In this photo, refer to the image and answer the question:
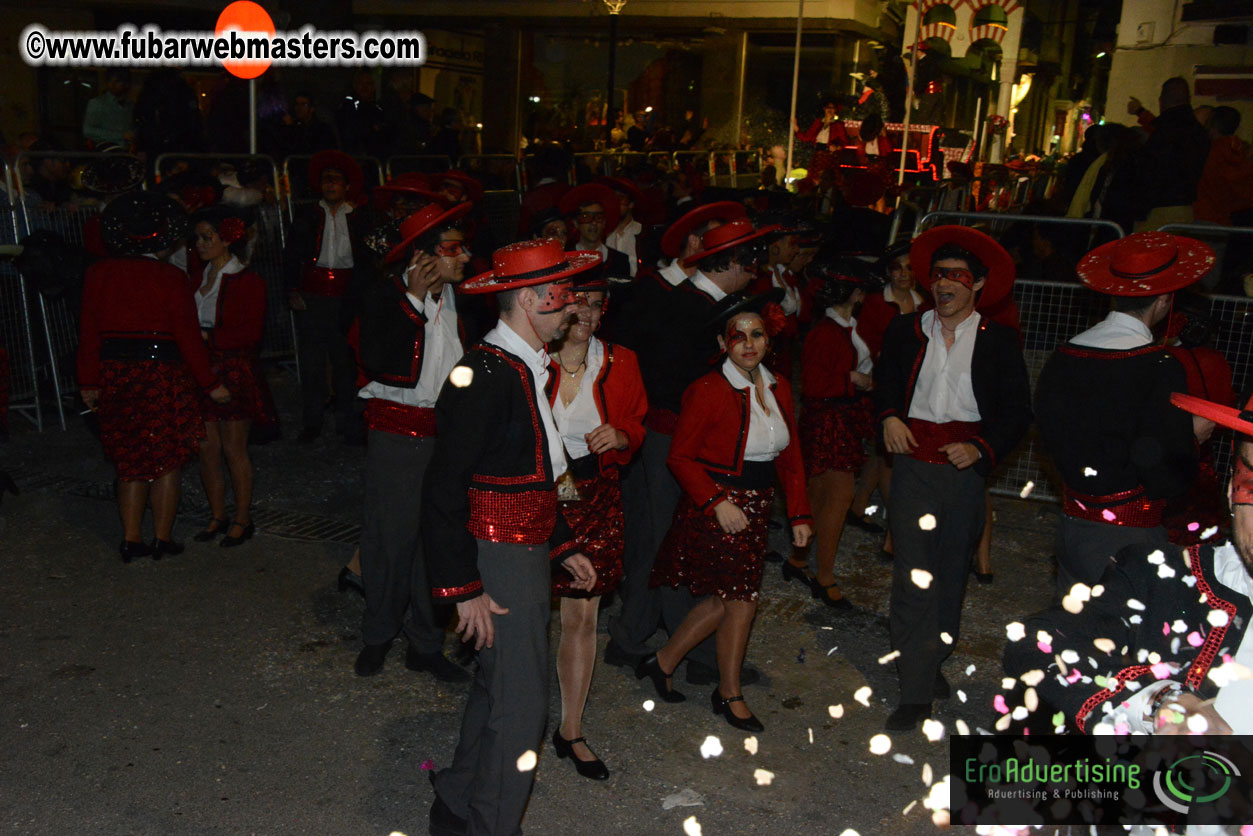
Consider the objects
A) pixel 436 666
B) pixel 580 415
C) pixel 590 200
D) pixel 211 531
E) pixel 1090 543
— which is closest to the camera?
pixel 1090 543

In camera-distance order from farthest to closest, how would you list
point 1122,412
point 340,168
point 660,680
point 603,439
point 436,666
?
point 340,168, point 436,666, point 660,680, point 603,439, point 1122,412

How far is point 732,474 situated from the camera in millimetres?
4457

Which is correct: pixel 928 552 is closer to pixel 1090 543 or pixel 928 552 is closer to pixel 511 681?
pixel 1090 543

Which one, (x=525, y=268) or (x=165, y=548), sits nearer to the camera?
(x=525, y=268)

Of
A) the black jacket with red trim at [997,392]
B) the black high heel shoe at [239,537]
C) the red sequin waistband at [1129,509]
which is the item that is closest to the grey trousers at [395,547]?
the black high heel shoe at [239,537]

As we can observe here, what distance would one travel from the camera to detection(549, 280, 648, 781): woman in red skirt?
4.16m

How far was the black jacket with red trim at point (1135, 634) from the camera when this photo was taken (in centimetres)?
233

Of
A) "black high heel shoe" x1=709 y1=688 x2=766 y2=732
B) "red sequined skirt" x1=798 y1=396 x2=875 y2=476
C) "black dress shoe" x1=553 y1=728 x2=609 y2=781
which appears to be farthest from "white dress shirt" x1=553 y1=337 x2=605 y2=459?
"red sequined skirt" x1=798 y1=396 x2=875 y2=476

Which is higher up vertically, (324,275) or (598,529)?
(324,275)

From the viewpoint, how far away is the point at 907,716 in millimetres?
4684

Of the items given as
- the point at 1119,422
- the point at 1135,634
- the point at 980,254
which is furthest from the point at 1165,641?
the point at 980,254

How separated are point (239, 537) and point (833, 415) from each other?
3488 millimetres

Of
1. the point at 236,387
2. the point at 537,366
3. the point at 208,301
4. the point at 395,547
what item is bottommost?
the point at 395,547

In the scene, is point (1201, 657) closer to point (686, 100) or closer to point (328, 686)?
point (328, 686)
